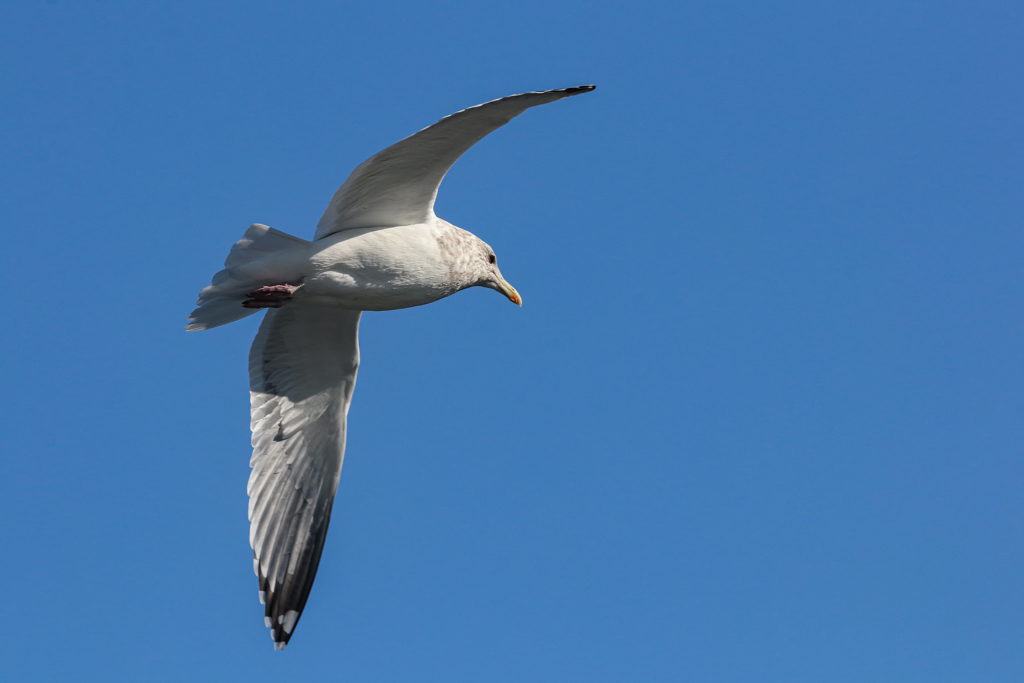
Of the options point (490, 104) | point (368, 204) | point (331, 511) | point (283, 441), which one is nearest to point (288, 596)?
point (331, 511)

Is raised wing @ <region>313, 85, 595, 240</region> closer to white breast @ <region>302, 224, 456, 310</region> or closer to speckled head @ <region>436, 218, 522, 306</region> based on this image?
white breast @ <region>302, 224, 456, 310</region>

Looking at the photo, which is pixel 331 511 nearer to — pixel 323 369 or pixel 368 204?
pixel 323 369

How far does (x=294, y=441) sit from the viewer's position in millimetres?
7051

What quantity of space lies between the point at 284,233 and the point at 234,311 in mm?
683

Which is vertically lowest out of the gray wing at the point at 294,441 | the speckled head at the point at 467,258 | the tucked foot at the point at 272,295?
the gray wing at the point at 294,441

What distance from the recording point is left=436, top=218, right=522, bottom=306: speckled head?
240 inches

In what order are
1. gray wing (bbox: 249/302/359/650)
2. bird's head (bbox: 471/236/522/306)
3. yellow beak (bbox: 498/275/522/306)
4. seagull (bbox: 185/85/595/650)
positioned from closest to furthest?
seagull (bbox: 185/85/595/650), bird's head (bbox: 471/236/522/306), gray wing (bbox: 249/302/359/650), yellow beak (bbox: 498/275/522/306)

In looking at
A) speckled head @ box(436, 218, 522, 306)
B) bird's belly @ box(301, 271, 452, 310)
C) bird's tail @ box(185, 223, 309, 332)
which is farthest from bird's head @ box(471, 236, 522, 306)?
bird's tail @ box(185, 223, 309, 332)

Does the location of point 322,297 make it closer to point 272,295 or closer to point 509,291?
point 272,295

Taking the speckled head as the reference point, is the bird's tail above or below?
below

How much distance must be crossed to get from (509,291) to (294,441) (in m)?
2.14

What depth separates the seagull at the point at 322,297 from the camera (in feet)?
18.2

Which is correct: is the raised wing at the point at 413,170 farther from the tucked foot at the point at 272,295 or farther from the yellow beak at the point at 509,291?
the yellow beak at the point at 509,291

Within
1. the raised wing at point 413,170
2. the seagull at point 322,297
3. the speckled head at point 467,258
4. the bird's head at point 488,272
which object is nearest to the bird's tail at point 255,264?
the seagull at point 322,297
